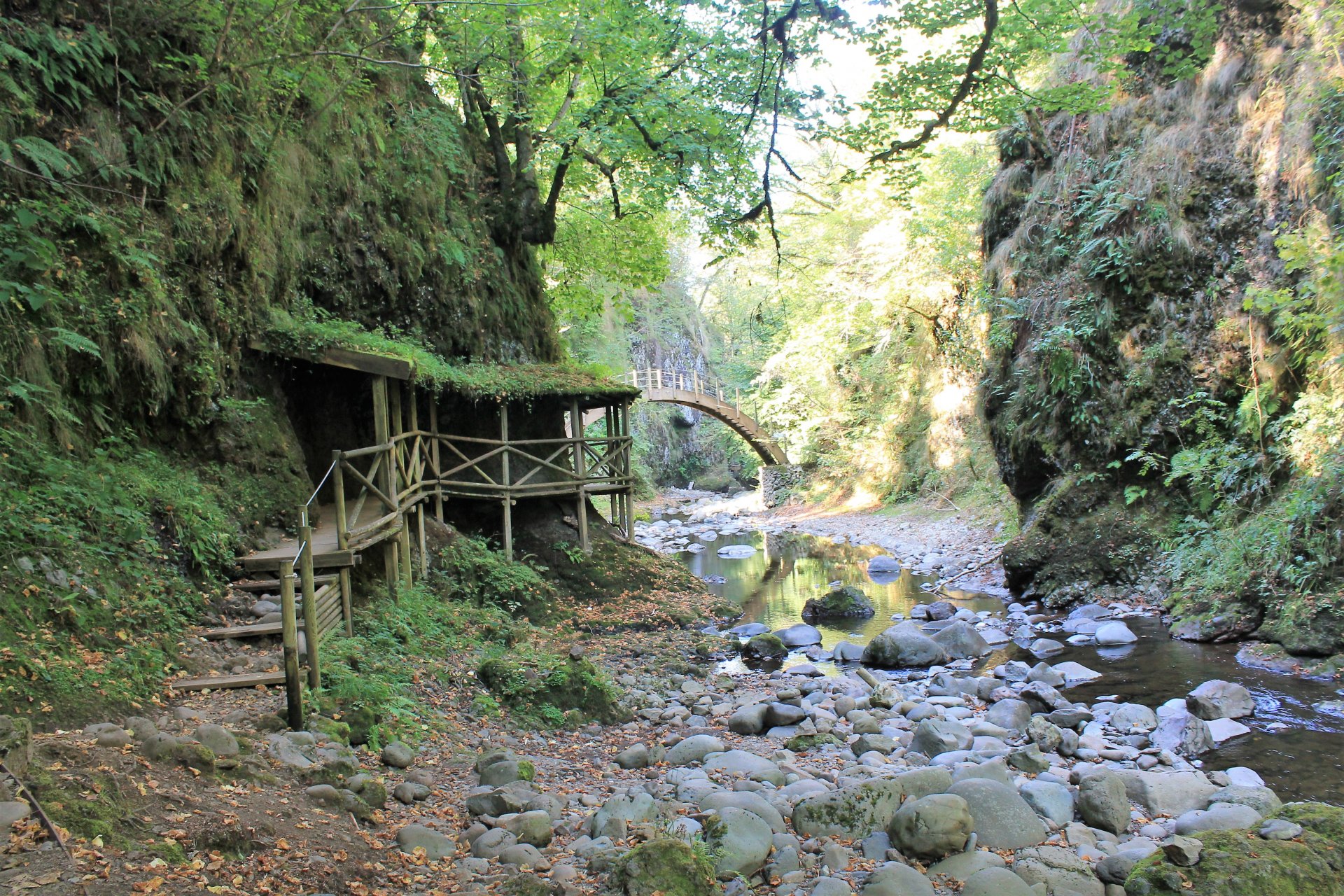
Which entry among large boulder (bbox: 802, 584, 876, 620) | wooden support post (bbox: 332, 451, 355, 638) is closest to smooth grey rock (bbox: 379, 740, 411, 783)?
wooden support post (bbox: 332, 451, 355, 638)

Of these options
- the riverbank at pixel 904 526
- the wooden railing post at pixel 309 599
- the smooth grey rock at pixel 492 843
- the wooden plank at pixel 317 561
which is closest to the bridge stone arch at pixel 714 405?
the riverbank at pixel 904 526

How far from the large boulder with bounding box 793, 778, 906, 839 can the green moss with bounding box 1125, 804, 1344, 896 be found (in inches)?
50.1

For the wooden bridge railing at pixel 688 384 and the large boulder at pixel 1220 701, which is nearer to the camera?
the large boulder at pixel 1220 701

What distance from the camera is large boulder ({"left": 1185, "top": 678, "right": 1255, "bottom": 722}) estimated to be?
266 inches

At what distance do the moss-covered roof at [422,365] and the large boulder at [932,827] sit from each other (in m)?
6.22

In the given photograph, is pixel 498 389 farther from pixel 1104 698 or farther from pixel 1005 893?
pixel 1005 893

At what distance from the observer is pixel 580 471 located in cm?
1241

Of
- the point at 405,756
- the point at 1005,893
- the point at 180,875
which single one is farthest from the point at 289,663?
the point at 1005,893

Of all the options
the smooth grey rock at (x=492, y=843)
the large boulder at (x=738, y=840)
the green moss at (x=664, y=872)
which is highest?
the green moss at (x=664, y=872)

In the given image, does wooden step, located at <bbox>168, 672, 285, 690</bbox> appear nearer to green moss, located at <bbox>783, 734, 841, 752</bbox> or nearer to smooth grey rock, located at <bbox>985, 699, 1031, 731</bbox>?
green moss, located at <bbox>783, 734, 841, 752</bbox>

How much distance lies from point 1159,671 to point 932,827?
516 cm

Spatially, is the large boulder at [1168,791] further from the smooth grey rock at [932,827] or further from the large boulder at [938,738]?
the smooth grey rock at [932,827]

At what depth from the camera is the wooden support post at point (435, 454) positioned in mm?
10697

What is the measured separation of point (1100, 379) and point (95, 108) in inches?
482
